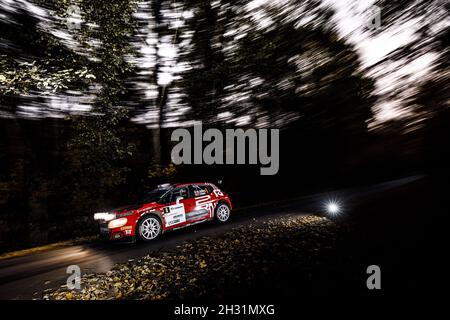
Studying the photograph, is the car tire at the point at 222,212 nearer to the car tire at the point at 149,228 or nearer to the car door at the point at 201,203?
the car door at the point at 201,203

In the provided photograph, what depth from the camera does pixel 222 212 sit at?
35.2 feet

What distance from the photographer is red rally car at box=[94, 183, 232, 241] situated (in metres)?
8.13

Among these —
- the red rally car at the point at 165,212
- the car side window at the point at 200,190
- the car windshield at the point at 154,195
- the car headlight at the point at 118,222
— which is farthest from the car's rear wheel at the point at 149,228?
the car side window at the point at 200,190

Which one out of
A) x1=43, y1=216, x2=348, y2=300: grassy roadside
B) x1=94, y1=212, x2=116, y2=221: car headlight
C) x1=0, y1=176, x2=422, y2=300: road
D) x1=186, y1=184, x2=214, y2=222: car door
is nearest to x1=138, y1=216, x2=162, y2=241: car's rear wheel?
x1=0, y1=176, x2=422, y2=300: road

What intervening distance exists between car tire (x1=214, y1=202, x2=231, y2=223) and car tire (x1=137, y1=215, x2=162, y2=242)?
2.45m

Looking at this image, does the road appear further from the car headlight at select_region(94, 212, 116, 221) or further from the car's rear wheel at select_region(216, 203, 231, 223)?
the car headlight at select_region(94, 212, 116, 221)

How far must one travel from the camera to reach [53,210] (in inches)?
557

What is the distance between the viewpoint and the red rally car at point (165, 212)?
813 centimetres

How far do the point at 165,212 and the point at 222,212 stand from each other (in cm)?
260

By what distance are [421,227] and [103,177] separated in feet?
37.1

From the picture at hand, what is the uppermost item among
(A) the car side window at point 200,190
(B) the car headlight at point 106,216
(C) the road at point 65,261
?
(A) the car side window at point 200,190

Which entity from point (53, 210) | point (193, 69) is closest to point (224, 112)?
point (193, 69)
